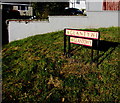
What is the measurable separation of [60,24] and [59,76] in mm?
6304

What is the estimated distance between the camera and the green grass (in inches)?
197

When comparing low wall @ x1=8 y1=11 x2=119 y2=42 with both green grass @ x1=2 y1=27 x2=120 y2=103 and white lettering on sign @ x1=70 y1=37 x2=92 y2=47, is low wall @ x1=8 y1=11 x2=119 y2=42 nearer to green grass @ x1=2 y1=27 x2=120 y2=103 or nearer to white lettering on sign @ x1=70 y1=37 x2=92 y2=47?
green grass @ x1=2 y1=27 x2=120 y2=103

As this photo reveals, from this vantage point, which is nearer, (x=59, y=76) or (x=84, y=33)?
(x=59, y=76)

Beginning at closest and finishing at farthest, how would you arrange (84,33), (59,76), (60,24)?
(59,76)
(84,33)
(60,24)

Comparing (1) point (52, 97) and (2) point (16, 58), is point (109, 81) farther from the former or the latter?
(2) point (16, 58)

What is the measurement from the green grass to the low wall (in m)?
3.24

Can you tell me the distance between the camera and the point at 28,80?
593 cm

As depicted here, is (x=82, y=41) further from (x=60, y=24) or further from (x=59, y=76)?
(x=60, y=24)

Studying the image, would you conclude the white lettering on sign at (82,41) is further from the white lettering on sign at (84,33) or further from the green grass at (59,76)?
the green grass at (59,76)

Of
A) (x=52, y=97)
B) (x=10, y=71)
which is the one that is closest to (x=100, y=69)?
(x=52, y=97)

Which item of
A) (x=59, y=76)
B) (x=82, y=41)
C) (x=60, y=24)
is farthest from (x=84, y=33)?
(x=60, y=24)

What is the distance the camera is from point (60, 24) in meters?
11.7

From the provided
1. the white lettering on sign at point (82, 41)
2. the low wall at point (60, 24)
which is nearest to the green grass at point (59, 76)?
the white lettering on sign at point (82, 41)

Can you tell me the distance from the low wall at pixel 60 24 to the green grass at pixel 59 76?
324 centimetres
